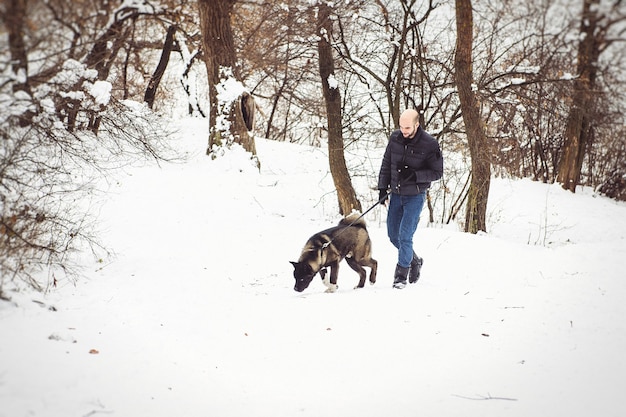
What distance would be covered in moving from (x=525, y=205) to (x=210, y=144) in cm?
1061

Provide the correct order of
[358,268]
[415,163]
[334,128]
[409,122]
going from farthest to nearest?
[334,128]
[358,268]
[415,163]
[409,122]

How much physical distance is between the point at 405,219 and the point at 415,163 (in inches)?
30.1

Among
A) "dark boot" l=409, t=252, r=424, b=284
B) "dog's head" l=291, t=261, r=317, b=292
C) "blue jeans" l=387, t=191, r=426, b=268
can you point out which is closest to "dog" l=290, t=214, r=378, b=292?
"dog's head" l=291, t=261, r=317, b=292

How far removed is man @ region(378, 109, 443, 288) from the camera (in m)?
5.64

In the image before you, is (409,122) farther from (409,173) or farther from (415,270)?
(415,270)

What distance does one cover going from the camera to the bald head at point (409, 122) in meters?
5.52

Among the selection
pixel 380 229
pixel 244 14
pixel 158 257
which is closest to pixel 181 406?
pixel 158 257

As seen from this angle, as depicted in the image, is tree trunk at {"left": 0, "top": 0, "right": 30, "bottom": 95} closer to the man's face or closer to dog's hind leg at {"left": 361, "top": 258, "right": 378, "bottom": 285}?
the man's face

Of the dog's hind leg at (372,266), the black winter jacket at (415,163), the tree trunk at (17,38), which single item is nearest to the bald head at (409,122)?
the black winter jacket at (415,163)

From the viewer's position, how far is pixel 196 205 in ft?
29.4

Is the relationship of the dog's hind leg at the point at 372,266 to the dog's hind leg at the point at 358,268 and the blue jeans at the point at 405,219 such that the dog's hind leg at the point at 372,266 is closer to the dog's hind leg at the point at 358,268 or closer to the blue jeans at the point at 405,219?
the dog's hind leg at the point at 358,268

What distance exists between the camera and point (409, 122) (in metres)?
5.53

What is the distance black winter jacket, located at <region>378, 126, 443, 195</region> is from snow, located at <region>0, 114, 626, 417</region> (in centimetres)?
144

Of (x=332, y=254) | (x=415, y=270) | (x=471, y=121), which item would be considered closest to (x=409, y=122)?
(x=332, y=254)
